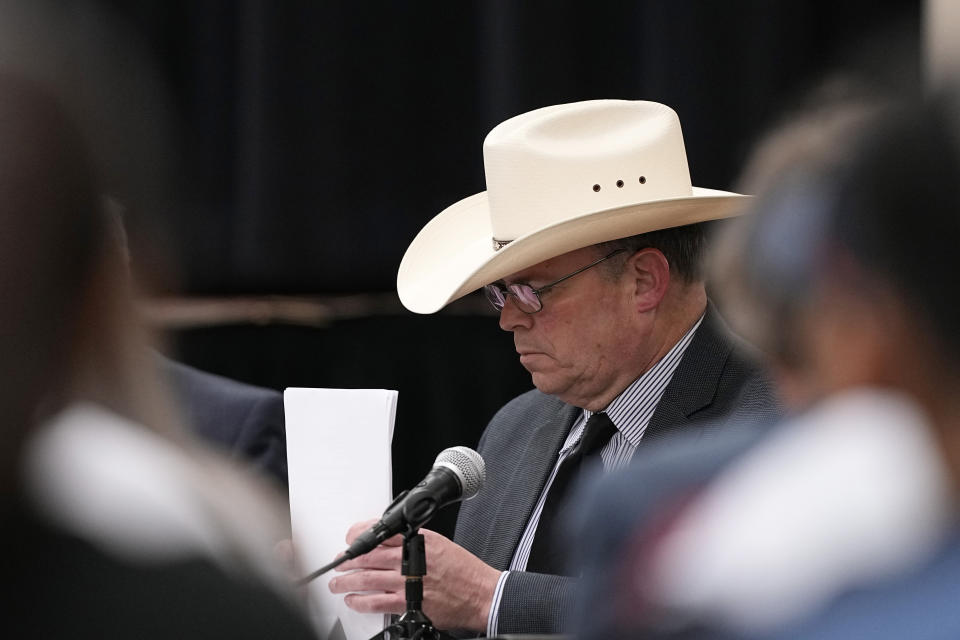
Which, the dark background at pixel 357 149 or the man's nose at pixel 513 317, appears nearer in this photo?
the man's nose at pixel 513 317

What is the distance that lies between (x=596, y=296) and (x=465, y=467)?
65cm

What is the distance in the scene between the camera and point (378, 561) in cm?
196

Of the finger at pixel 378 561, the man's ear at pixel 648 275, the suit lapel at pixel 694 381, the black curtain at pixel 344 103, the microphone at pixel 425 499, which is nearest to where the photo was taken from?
the microphone at pixel 425 499

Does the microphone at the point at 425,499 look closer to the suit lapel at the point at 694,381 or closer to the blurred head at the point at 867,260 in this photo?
the suit lapel at the point at 694,381

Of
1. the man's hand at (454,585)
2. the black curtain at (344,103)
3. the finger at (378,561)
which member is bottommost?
the man's hand at (454,585)

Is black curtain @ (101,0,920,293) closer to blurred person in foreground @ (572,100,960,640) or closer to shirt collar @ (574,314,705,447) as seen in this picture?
shirt collar @ (574,314,705,447)

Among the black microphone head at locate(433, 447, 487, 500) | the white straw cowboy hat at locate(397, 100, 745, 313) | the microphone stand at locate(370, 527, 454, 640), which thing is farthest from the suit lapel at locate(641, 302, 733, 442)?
the microphone stand at locate(370, 527, 454, 640)

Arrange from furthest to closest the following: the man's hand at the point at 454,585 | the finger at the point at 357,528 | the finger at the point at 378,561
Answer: the man's hand at the point at 454,585 → the finger at the point at 378,561 → the finger at the point at 357,528

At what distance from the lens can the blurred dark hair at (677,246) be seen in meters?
2.33

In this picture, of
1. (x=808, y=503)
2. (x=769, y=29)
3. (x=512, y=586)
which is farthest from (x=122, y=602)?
(x=769, y=29)

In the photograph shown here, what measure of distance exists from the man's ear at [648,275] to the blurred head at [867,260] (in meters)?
1.57

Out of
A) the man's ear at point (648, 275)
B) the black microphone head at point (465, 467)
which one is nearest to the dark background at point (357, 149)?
the man's ear at point (648, 275)

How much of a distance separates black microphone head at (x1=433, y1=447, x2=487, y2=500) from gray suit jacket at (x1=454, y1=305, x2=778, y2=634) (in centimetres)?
30

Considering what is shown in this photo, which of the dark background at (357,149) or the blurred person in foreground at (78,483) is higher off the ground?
the dark background at (357,149)
